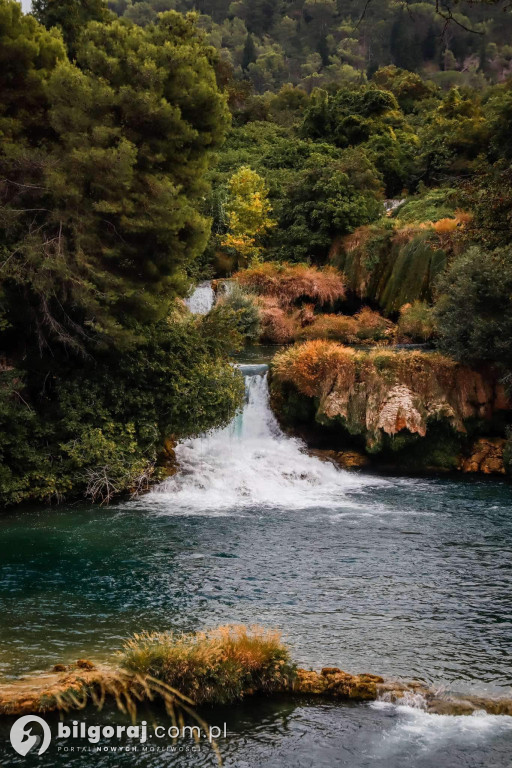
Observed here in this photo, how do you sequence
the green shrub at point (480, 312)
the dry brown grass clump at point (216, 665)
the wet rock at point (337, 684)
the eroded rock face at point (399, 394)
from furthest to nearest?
the eroded rock face at point (399, 394) → the green shrub at point (480, 312) → the wet rock at point (337, 684) → the dry brown grass clump at point (216, 665)

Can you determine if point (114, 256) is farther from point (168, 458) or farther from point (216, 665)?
point (216, 665)

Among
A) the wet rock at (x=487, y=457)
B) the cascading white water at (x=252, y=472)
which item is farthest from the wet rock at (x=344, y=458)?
the wet rock at (x=487, y=457)

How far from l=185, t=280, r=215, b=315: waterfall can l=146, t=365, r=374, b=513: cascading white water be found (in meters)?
10.3

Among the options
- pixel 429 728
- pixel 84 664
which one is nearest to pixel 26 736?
pixel 84 664

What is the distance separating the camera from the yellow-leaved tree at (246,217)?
4128 cm

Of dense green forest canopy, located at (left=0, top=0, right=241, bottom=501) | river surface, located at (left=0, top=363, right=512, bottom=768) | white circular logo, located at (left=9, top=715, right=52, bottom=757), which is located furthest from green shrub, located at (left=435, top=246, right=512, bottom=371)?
white circular logo, located at (left=9, top=715, right=52, bottom=757)

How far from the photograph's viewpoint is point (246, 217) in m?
42.1

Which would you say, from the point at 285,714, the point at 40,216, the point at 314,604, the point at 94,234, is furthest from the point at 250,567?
the point at 40,216

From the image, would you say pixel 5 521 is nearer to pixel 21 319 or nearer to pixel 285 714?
pixel 21 319

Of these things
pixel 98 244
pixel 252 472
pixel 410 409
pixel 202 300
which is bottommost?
pixel 252 472

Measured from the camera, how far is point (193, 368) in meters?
20.3

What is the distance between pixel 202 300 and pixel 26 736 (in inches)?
1076

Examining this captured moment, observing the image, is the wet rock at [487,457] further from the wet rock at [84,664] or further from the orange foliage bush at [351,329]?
the wet rock at [84,664]

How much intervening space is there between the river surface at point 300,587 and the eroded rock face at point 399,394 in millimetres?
1507
